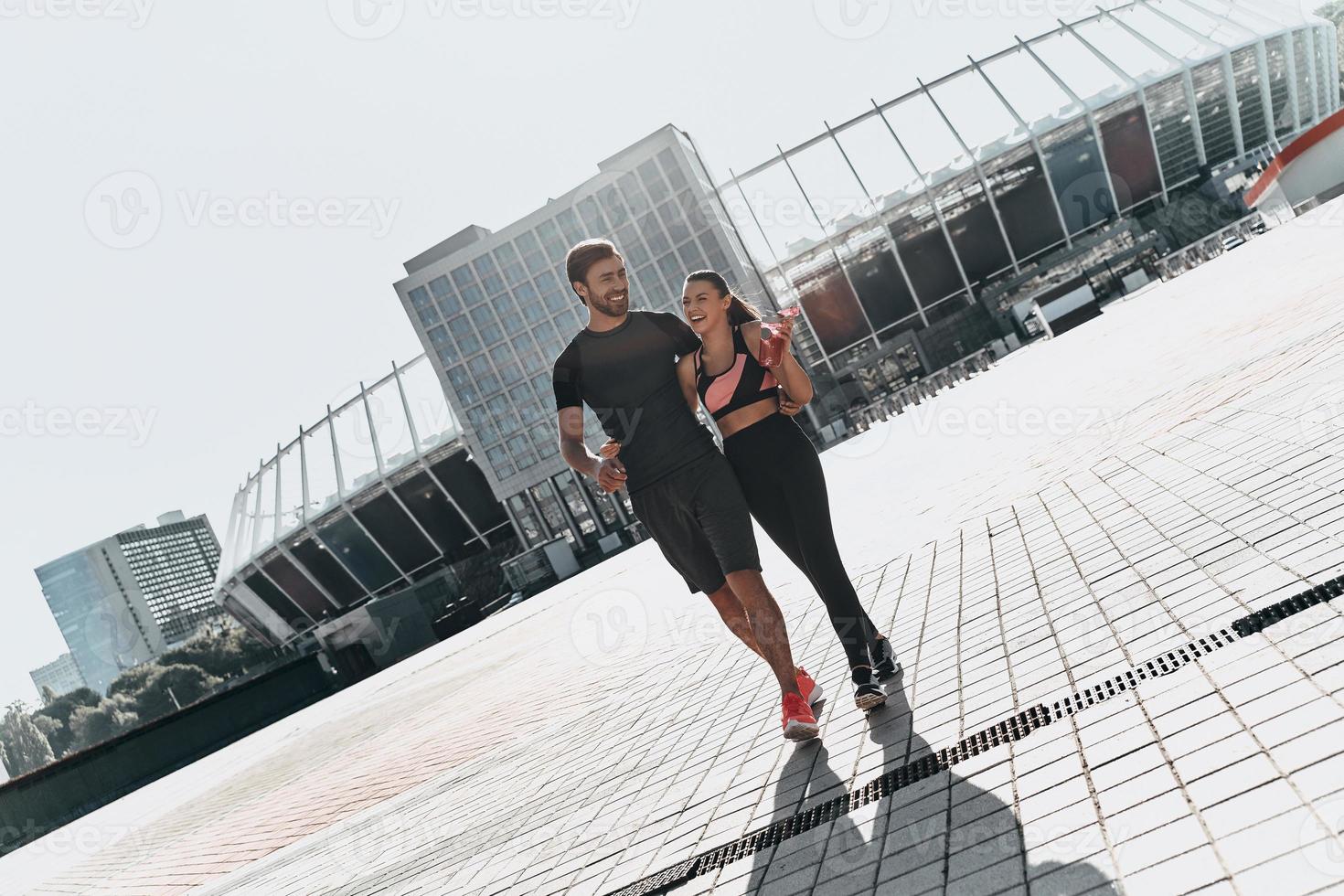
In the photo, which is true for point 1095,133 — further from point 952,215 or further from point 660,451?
point 660,451

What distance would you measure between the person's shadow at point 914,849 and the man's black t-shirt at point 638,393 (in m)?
1.12

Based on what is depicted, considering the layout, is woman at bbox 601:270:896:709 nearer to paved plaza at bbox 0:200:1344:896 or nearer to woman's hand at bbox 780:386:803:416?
woman's hand at bbox 780:386:803:416

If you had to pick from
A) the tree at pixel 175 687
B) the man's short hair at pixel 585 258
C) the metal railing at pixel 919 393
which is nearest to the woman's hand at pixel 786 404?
the man's short hair at pixel 585 258

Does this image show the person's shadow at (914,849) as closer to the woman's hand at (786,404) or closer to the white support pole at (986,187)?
the woman's hand at (786,404)

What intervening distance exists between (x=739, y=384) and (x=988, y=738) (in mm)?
1378

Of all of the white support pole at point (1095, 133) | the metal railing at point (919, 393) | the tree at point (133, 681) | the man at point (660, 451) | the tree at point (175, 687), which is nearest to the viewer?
the man at point (660, 451)

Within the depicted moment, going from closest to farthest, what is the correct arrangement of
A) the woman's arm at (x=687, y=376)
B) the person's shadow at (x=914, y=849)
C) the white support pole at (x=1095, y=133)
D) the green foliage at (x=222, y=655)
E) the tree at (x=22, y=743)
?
the person's shadow at (x=914, y=849)
the woman's arm at (x=687, y=376)
the white support pole at (x=1095, y=133)
the green foliage at (x=222, y=655)
the tree at (x=22, y=743)

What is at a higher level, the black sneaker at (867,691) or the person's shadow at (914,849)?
the black sneaker at (867,691)

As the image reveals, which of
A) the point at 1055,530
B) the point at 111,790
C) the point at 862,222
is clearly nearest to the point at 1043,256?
the point at 862,222

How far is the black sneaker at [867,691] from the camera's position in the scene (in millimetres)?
3340

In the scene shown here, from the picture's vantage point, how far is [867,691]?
3.36 meters

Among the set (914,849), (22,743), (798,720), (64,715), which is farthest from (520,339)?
(22,743)

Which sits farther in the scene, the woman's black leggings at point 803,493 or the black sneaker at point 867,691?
Result: the woman's black leggings at point 803,493

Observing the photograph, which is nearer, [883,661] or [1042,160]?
[883,661]
